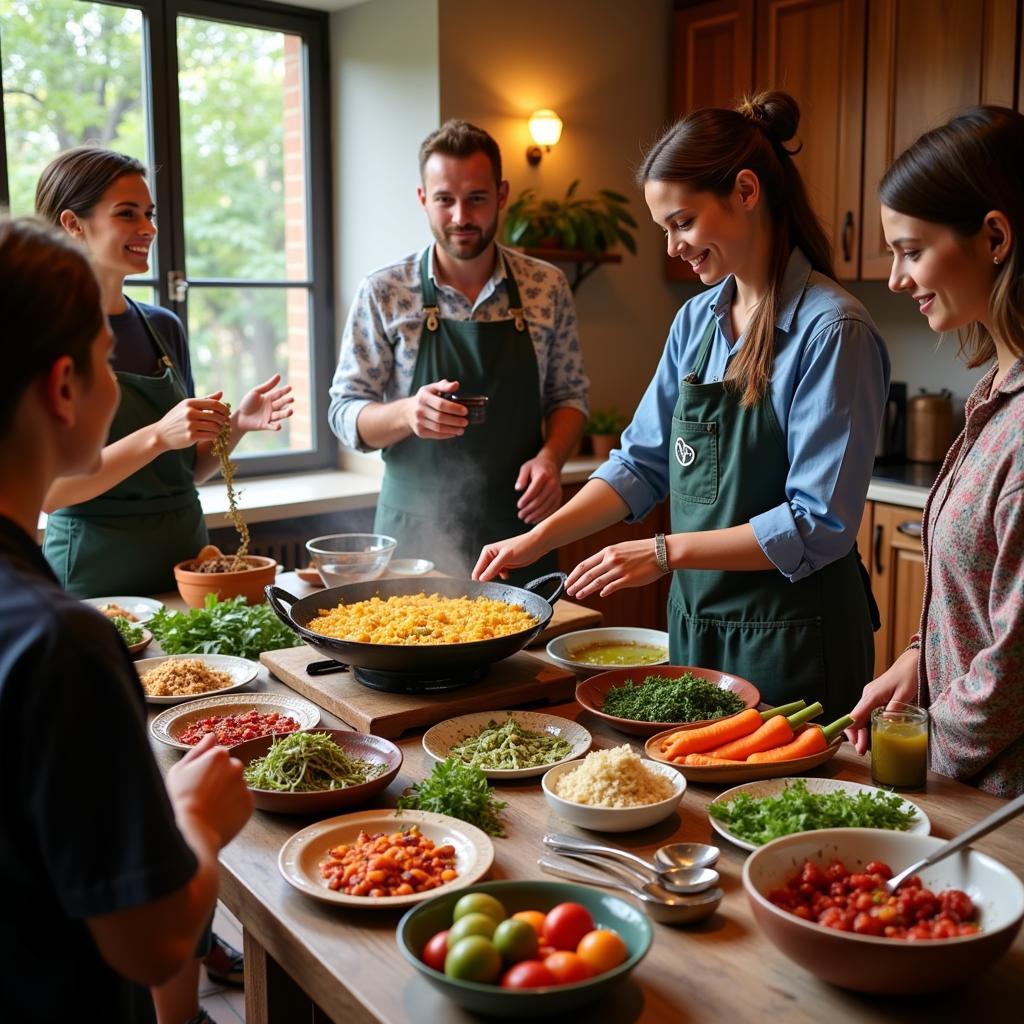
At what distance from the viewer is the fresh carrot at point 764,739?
176 centimetres

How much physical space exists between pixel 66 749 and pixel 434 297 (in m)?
2.65

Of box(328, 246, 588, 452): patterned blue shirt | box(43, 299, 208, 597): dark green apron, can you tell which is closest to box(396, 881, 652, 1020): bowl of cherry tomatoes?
box(43, 299, 208, 597): dark green apron

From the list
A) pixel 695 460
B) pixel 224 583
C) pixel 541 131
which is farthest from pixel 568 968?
pixel 541 131

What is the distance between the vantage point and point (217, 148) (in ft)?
15.2

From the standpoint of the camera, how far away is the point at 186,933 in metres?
1.08

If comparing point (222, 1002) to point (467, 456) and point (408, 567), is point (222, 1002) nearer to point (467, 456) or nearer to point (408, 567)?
point (408, 567)

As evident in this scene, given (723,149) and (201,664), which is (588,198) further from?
(201,664)

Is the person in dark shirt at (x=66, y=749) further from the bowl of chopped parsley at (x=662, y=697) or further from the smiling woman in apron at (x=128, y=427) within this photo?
the smiling woman in apron at (x=128, y=427)

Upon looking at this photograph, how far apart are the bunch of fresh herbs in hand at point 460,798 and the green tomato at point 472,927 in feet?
1.18

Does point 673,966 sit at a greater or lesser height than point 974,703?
lesser

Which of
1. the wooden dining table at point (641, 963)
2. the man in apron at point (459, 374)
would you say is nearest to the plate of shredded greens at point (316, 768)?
the wooden dining table at point (641, 963)

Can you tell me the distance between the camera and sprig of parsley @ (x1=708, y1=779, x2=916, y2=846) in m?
1.48

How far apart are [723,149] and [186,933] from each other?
1732mm

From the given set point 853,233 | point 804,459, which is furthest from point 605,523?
point 853,233
